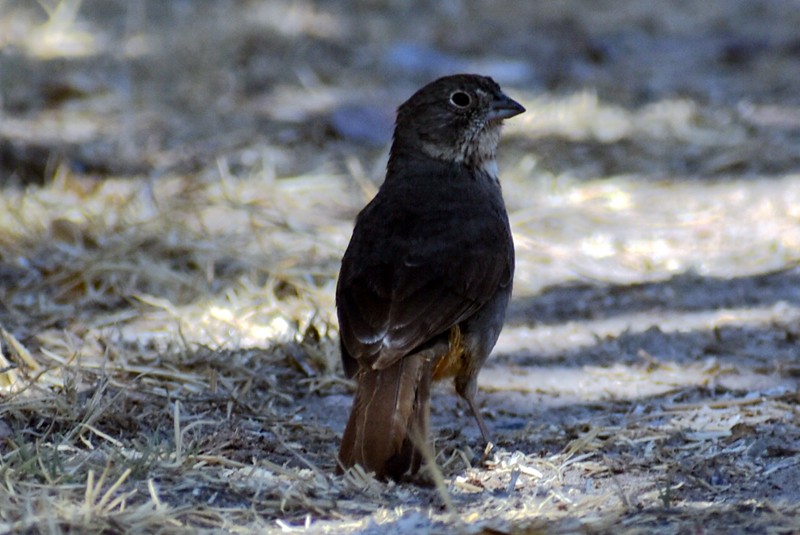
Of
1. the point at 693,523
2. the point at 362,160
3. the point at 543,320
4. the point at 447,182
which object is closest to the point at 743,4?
the point at 362,160

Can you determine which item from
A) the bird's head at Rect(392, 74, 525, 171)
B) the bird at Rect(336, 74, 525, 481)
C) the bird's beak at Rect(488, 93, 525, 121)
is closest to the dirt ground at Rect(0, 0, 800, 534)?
the bird at Rect(336, 74, 525, 481)

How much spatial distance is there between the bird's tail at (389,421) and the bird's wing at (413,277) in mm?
74

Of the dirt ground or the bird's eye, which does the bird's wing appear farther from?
the bird's eye

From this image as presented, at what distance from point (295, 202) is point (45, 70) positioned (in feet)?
10.3

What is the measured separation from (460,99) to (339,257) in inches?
56.6

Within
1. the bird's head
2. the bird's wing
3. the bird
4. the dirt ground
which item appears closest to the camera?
the dirt ground

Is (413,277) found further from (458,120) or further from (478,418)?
(458,120)

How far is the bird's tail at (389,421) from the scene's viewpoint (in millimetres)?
3871

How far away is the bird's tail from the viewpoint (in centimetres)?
387

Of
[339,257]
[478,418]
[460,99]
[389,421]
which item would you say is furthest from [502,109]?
Answer: [389,421]

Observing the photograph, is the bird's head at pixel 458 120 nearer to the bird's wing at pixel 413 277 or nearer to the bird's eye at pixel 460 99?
the bird's eye at pixel 460 99

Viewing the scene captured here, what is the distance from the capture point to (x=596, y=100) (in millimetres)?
9180

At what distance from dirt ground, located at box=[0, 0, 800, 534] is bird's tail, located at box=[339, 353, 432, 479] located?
A: 0.33 feet

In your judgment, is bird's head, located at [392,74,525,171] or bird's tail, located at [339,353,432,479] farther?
bird's head, located at [392,74,525,171]
